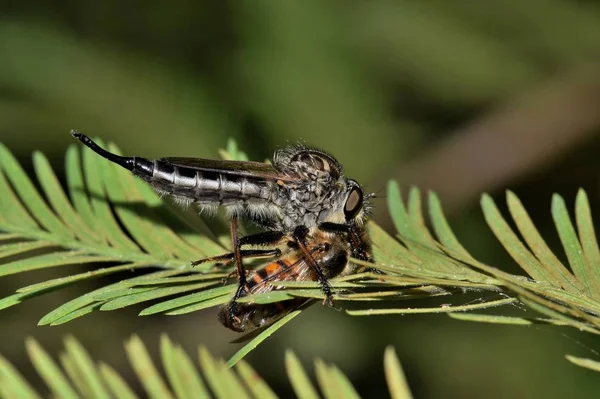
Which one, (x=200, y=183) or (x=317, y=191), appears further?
(x=317, y=191)

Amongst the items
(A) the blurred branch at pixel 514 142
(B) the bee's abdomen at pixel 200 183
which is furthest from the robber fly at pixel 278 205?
(A) the blurred branch at pixel 514 142

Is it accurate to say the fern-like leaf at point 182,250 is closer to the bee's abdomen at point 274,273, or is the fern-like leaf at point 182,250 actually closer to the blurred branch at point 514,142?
the bee's abdomen at point 274,273

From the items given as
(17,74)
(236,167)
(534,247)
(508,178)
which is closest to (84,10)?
(17,74)

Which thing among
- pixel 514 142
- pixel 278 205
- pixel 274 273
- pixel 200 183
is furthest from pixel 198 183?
pixel 514 142

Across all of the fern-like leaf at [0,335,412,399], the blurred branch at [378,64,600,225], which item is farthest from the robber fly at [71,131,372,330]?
the blurred branch at [378,64,600,225]

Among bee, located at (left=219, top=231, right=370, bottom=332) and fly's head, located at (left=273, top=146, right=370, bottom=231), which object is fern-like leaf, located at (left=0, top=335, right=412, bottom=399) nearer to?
bee, located at (left=219, top=231, right=370, bottom=332)

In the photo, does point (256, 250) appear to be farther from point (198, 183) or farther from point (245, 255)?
point (198, 183)

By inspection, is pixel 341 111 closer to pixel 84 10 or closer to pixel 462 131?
pixel 462 131
